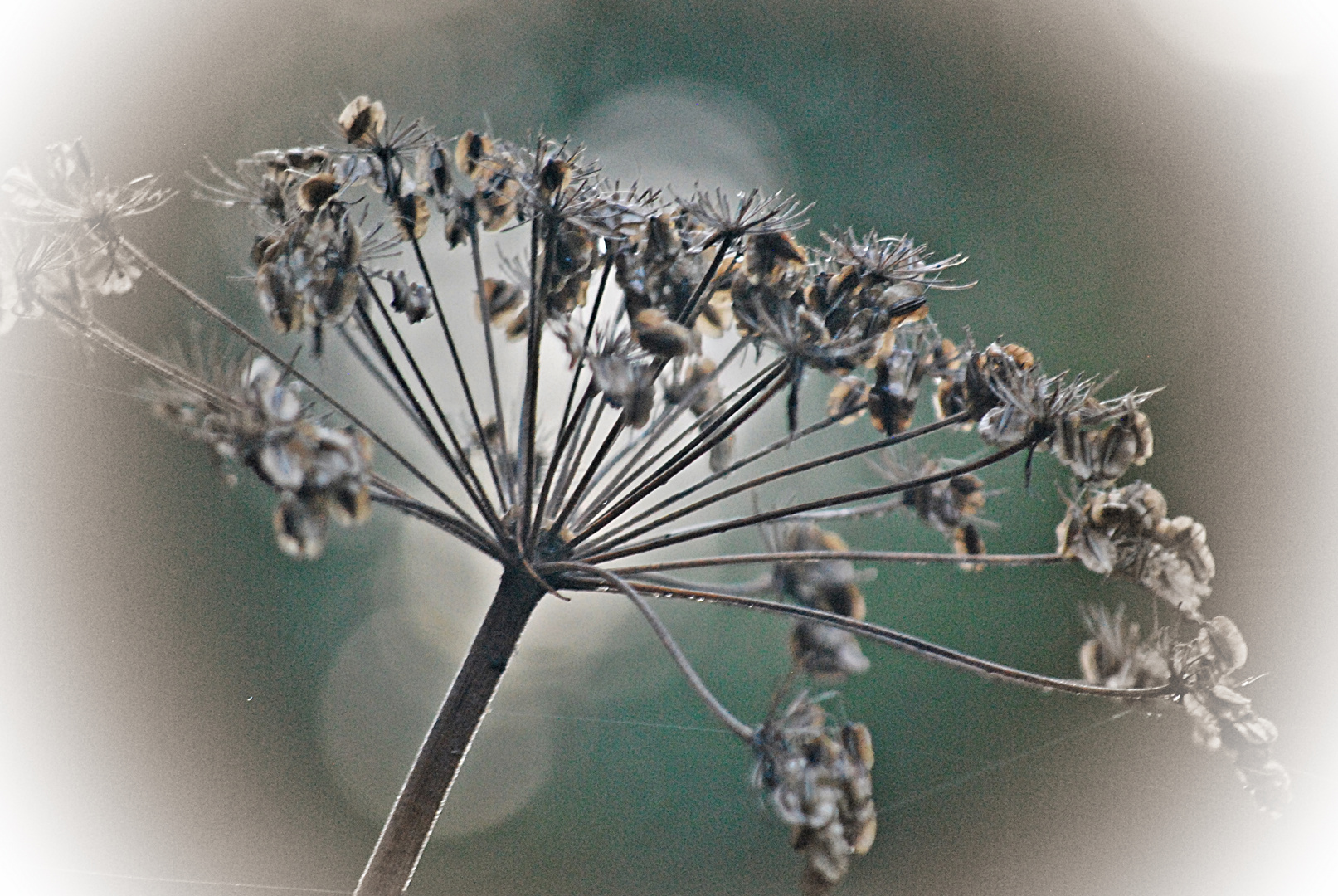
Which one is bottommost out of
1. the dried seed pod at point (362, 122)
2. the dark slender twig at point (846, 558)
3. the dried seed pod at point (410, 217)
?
the dark slender twig at point (846, 558)

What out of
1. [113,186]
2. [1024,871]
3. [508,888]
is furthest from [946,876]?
[113,186]

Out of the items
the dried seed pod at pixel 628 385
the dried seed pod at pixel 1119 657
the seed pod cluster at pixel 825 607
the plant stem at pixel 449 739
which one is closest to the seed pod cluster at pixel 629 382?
the dried seed pod at pixel 628 385

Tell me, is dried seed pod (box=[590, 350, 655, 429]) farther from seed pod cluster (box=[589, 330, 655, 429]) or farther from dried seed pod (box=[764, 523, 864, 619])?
dried seed pod (box=[764, 523, 864, 619])

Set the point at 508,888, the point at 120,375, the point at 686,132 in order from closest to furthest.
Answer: the point at 120,375 → the point at 508,888 → the point at 686,132

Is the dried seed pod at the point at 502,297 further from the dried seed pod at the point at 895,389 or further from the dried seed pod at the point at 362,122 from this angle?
the dried seed pod at the point at 895,389

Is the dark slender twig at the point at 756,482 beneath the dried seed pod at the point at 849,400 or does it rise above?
beneath

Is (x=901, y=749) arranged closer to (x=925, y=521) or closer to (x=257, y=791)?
(x=257, y=791)


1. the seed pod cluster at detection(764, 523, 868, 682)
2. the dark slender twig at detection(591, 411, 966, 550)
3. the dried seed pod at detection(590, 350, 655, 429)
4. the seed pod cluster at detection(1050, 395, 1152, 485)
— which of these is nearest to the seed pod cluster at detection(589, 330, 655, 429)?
the dried seed pod at detection(590, 350, 655, 429)
